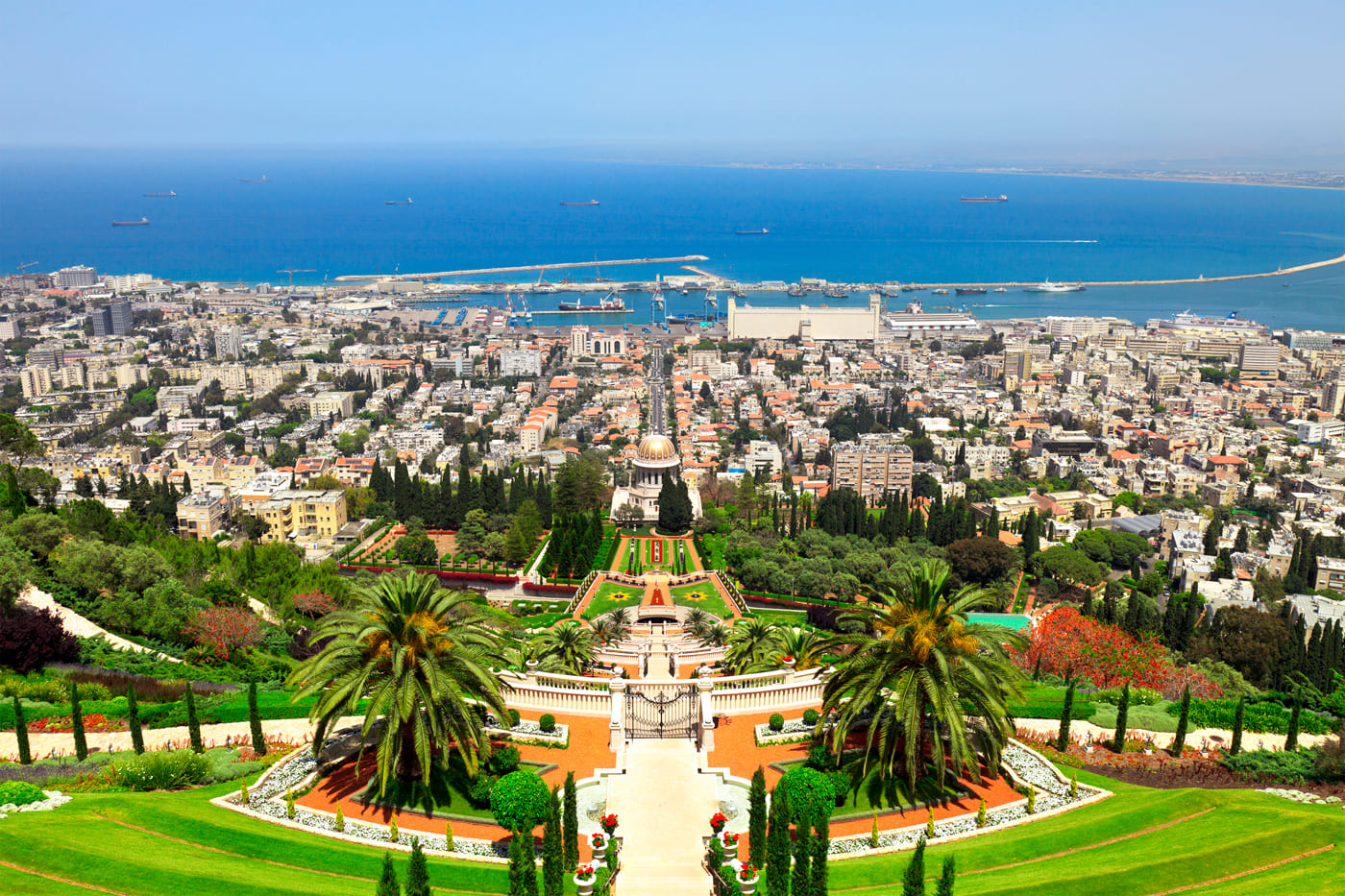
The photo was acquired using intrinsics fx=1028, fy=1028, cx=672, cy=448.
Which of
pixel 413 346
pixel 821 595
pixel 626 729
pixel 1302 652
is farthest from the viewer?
pixel 413 346

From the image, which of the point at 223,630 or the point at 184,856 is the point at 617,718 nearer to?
the point at 184,856

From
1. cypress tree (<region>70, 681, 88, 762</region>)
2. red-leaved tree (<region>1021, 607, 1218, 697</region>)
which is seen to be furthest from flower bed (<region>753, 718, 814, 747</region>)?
cypress tree (<region>70, 681, 88, 762</region>)

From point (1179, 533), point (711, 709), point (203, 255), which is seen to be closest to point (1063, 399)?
point (1179, 533)

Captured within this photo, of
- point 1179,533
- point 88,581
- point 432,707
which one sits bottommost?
point 1179,533

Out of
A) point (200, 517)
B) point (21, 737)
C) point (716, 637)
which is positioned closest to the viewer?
point (21, 737)

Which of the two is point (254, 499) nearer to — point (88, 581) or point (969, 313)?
point (88, 581)

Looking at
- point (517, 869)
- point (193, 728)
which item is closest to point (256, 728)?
point (193, 728)
